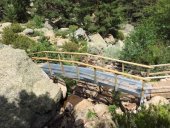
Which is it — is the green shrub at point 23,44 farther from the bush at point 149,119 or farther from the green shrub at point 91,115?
the bush at point 149,119

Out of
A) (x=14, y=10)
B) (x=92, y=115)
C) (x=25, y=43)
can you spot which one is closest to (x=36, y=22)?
(x=14, y=10)

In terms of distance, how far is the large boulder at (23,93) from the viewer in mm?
12000

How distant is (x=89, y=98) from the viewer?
15047 millimetres

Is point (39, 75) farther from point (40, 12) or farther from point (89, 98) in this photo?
point (40, 12)

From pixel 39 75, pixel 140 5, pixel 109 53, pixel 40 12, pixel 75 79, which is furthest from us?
pixel 140 5

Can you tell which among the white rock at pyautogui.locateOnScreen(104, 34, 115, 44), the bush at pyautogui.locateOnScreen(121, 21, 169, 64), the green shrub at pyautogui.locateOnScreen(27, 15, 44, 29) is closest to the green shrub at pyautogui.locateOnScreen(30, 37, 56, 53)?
the bush at pyautogui.locateOnScreen(121, 21, 169, 64)

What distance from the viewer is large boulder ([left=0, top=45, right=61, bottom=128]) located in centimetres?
1200

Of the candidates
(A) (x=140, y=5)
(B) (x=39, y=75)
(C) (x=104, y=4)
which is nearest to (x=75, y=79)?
(B) (x=39, y=75)

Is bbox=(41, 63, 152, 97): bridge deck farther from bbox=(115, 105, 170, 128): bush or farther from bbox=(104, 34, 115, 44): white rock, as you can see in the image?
bbox=(104, 34, 115, 44): white rock

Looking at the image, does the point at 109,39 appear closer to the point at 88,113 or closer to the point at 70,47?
the point at 70,47

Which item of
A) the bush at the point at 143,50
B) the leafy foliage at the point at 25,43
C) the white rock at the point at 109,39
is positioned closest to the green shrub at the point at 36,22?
the leafy foliage at the point at 25,43

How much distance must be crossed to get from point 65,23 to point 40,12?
3.29 meters

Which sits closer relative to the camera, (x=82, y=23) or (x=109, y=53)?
(x=109, y=53)

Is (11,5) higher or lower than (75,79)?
higher
